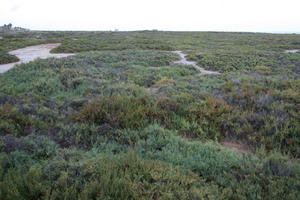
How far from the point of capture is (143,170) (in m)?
3.19

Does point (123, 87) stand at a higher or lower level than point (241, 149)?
higher

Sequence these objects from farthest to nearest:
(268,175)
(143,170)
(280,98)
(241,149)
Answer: (280,98) → (241,149) → (268,175) → (143,170)

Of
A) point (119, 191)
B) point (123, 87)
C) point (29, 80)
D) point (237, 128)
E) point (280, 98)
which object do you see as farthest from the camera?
point (29, 80)

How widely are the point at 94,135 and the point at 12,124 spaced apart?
2039mm

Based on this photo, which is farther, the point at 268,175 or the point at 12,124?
the point at 12,124

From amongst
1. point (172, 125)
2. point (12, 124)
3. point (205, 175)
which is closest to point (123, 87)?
point (172, 125)

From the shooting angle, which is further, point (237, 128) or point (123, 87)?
point (123, 87)

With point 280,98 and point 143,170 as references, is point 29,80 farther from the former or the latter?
point 280,98

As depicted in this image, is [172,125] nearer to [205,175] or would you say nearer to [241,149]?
[241,149]

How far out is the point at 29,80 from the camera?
10.6m

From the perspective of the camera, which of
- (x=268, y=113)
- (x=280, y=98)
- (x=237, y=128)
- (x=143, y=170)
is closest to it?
(x=143, y=170)

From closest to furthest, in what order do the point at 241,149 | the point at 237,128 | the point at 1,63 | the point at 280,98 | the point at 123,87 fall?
the point at 241,149 → the point at 237,128 → the point at 280,98 → the point at 123,87 → the point at 1,63

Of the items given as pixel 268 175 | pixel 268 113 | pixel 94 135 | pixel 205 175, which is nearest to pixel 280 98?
pixel 268 113

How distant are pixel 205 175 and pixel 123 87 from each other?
581cm
